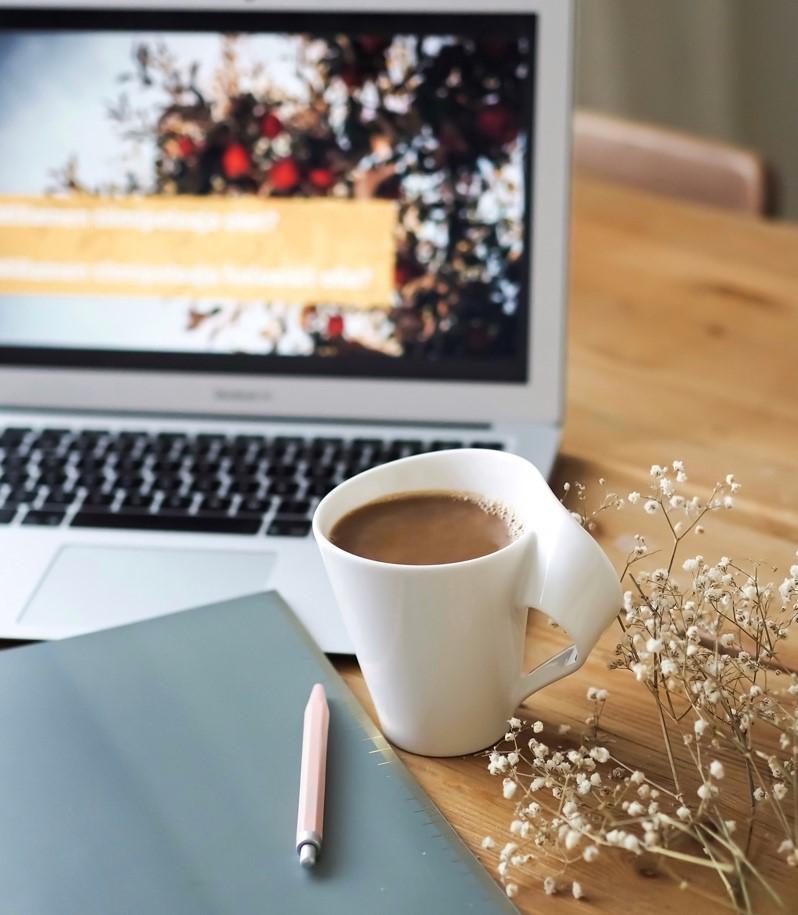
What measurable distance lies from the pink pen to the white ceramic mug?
0.03 metres

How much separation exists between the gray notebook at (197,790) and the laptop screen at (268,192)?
0.31 metres

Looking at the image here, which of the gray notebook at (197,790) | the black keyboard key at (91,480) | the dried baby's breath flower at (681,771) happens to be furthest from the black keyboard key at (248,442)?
the dried baby's breath flower at (681,771)

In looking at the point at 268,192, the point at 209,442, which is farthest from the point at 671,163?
the point at 209,442

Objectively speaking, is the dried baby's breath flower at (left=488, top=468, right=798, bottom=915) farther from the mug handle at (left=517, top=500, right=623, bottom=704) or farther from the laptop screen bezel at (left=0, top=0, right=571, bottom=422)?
the laptop screen bezel at (left=0, top=0, right=571, bottom=422)

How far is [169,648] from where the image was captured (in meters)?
0.67

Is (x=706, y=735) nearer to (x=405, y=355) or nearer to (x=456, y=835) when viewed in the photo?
(x=456, y=835)

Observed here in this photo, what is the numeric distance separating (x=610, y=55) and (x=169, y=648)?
221 cm

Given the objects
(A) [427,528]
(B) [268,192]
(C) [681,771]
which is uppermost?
(B) [268,192]

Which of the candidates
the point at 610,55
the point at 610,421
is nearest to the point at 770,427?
the point at 610,421

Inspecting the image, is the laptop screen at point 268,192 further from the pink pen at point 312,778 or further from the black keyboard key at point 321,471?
the pink pen at point 312,778

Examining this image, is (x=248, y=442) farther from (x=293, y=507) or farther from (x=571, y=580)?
(x=571, y=580)

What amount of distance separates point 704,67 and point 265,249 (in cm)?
183

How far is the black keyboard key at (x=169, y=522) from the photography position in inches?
31.7

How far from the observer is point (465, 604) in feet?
1.76
